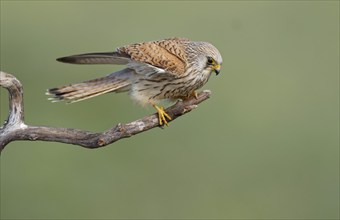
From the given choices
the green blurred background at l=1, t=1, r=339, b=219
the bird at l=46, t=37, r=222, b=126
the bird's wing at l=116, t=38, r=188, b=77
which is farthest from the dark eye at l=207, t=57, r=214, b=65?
the green blurred background at l=1, t=1, r=339, b=219

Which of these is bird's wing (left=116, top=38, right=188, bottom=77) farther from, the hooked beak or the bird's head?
the hooked beak

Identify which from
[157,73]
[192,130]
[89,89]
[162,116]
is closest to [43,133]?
[162,116]

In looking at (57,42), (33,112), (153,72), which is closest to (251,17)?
(57,42)

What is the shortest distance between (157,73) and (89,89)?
62 cm

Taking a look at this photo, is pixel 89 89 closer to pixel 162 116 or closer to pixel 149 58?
pixel 149 58

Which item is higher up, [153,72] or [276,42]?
[276,42]

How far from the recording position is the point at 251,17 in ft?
53.6

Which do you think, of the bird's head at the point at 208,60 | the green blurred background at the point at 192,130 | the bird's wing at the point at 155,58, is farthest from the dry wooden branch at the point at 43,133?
the green blurred background at the point at 192,130

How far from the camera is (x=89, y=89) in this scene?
25.1 feet

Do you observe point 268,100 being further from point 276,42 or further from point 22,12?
point 22,12

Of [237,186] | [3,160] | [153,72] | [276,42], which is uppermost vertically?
[276,42]

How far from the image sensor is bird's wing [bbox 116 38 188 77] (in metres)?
7.62

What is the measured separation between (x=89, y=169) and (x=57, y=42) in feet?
14.6

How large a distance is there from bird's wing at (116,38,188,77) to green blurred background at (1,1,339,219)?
8.62ft
